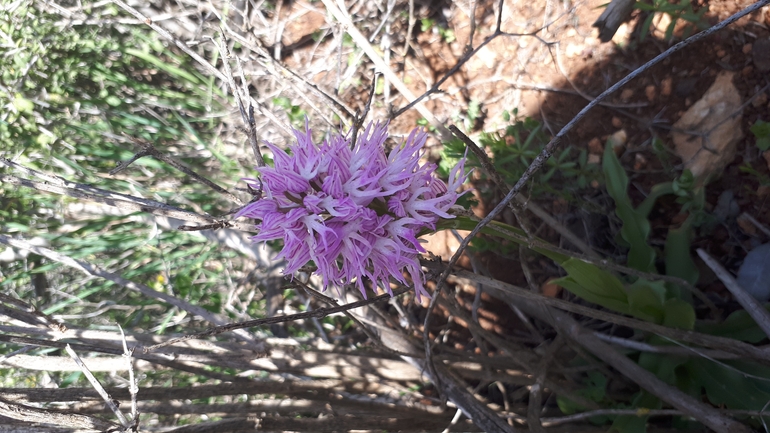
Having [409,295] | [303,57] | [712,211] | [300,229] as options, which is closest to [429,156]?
[409,295]

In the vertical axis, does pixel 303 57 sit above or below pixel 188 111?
above

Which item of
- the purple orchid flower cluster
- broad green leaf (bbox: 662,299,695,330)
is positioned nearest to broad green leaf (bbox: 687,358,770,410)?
broad green leaf (bbox: 662,299,695,330)

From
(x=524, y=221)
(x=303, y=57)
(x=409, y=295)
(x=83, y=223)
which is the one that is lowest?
(x=409, y=295)

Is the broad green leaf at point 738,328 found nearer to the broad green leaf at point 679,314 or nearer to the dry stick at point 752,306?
the dry stick at point 752,306

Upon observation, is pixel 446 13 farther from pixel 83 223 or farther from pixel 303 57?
pixel 83 223

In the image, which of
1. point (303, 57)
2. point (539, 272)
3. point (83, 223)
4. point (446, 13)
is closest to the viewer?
point (539, 272)

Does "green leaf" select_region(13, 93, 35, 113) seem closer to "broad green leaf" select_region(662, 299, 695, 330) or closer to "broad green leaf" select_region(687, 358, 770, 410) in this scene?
"broad green leaf" select_region(662, 299, 695, 330)

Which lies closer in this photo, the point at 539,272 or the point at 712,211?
the point at 712,211
